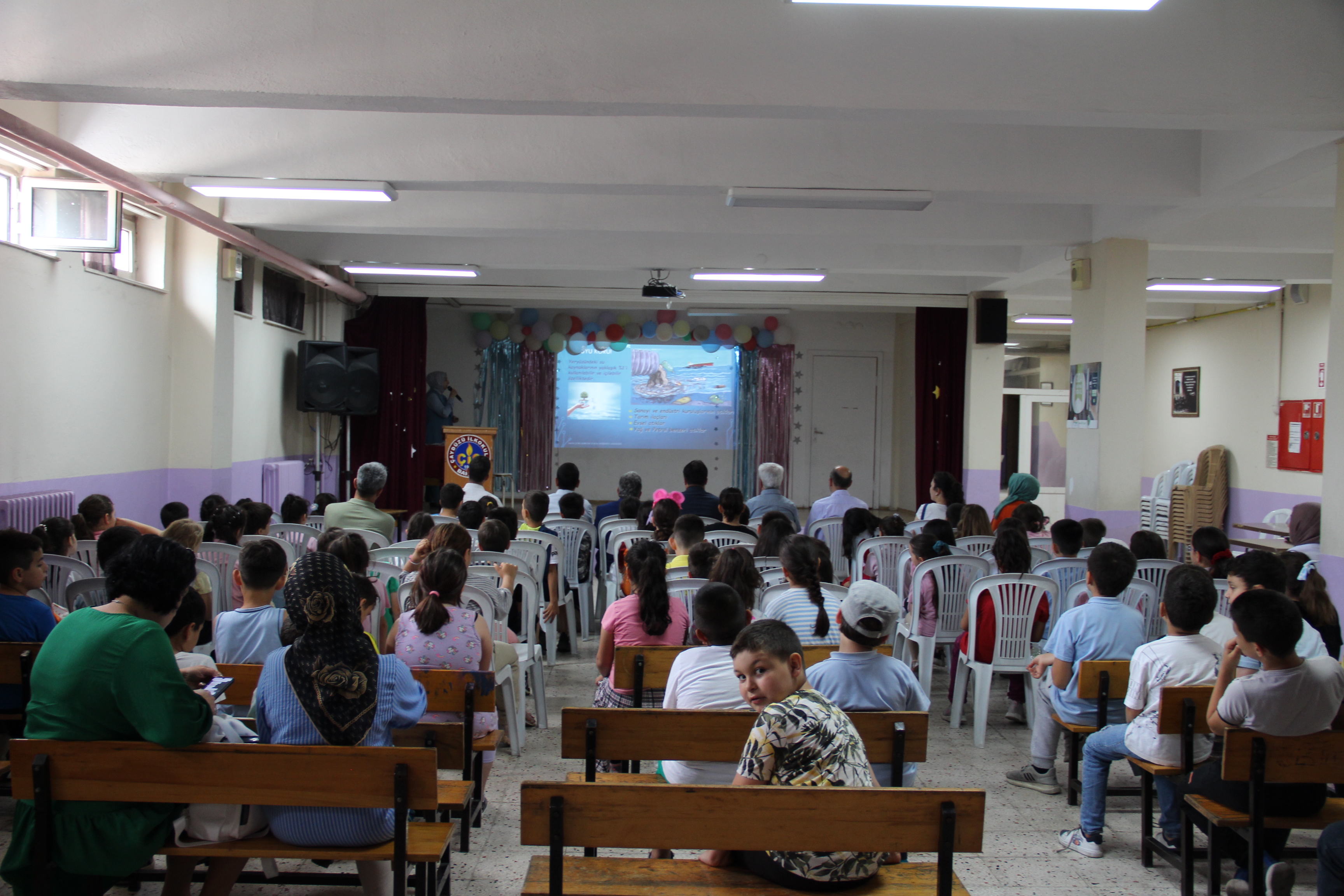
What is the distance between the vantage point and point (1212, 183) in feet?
19.7

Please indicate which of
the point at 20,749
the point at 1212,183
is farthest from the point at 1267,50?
the point at 20,749

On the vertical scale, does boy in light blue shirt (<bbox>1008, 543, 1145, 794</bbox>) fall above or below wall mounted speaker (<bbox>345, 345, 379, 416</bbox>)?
below

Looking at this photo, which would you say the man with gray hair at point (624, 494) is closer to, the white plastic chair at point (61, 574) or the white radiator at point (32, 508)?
the white radiator at point (32, 508)

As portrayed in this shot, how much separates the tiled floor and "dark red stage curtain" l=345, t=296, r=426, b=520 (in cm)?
783

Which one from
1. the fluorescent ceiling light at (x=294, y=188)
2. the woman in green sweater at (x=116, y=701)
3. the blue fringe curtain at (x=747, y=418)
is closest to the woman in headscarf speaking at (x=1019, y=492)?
the fluorescent ceiling light at (x=294, y=188)

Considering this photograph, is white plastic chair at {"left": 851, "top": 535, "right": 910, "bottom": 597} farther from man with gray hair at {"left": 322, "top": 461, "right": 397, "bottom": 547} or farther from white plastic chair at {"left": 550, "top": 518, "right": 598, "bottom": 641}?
man with gray hair at {"left": 322, "top": 461, "right": 397, "bottom": 547}

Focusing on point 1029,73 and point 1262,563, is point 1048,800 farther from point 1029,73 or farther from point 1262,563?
point 1029,73

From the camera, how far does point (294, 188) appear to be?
5957mm

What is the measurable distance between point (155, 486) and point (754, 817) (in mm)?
6590

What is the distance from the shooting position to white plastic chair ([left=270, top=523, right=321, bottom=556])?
5344mm

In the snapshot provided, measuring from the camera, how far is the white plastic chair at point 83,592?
3.54 m

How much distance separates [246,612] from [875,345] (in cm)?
1187

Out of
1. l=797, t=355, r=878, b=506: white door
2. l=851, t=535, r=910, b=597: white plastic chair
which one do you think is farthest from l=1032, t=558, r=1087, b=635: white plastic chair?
l=797, t=355, r=878, b=506: white door

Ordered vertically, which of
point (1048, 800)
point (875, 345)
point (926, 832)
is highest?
point (875, 345)
